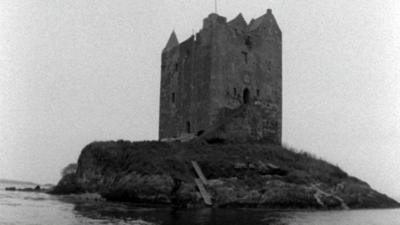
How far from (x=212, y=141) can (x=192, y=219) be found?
61.9 ft

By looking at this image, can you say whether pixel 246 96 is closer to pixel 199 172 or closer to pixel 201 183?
pixel 199 172

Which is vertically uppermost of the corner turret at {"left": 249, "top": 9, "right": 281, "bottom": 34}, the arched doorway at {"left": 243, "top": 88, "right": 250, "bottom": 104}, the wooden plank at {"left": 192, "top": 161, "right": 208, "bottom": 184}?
the corner turret at {"left": 249, "top": 9, "right": 281, "bottom": 34}

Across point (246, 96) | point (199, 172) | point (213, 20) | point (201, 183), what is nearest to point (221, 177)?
point (199, 172)

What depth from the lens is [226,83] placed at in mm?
43281

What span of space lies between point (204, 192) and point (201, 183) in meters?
1.06

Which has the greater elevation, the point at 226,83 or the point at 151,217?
the point at 226,83

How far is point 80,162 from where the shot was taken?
42.0 meters

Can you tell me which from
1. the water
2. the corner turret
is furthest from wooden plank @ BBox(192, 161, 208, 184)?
the corner turret

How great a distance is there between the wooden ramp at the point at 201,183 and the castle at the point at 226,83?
7542 mm

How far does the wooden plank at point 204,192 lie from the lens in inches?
1153

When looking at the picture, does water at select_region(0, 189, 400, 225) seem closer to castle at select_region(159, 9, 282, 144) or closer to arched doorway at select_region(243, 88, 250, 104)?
castle at select_region(159, 9, 282, 144)

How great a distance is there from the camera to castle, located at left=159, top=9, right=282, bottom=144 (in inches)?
1665

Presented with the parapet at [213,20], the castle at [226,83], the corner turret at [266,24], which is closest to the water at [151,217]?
the castle at [226,83]

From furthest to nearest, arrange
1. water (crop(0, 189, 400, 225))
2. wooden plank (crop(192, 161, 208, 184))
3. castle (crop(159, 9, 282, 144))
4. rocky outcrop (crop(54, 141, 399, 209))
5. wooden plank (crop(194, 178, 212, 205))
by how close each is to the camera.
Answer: castle (crop(159, 9, 282, 144))
wooden plank (crop(192, 161, 208, 184))
rocky outcrop (crop(54, 141, 399, 209))
wooden plank (crop(194, 178, 212, 205))
water (crop(0, 189, 400, 225))
